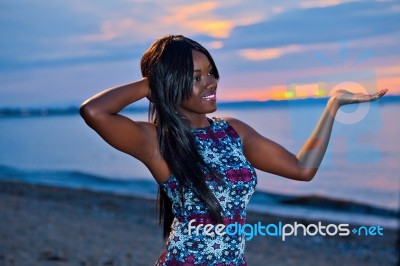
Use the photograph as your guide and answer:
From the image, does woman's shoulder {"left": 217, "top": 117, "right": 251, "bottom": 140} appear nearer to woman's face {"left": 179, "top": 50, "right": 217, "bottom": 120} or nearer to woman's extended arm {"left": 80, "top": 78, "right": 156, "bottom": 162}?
woman's face {"left": 179, "top": 50, "right": 217, "bottom": 120}

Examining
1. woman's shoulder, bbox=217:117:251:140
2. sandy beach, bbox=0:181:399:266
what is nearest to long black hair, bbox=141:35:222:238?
woman's shoulder, bbox=217:117:251:140

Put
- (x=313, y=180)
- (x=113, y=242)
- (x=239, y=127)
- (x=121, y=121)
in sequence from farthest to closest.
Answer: (x=313, y=180), (x=113, y=242), (x=239, y=127), (x=121, y=121)

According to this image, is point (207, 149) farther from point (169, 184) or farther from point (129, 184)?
point (129, 184)

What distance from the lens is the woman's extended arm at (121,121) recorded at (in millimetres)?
2758

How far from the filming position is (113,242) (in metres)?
8.92

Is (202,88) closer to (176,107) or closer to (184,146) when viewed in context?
(176,107)

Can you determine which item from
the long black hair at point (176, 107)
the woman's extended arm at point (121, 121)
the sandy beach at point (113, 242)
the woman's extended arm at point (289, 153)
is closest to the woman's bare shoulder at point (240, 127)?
the woman's extended arm at point (289, 153)

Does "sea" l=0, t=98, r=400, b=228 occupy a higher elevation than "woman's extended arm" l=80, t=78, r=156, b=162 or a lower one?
lower

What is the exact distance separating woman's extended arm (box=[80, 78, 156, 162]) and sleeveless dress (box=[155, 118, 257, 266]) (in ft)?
0.57

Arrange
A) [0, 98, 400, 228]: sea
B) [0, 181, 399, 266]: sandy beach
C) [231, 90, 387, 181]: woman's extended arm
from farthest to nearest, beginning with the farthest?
1. [0, 98, 400, 228]: sea
2. [0, 181, 399, 266]: sandy beach
3. [231, 90, 387, 181]: woman's extended arm

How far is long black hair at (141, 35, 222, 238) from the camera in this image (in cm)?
275

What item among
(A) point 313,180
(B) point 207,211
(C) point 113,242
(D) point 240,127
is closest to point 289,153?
(D) point 240,127

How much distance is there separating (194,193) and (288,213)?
1207 cm

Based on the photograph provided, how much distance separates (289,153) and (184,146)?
1.66ft
